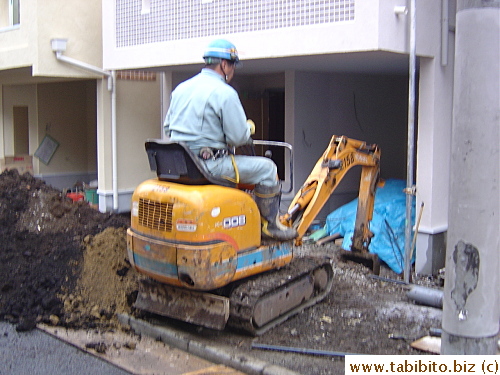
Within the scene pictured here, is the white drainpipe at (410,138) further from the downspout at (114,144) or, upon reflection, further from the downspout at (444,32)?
the downspout at (114,144)

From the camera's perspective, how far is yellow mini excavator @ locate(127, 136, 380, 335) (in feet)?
16.8

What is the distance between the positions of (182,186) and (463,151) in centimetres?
262

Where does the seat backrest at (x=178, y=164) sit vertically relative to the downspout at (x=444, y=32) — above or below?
below

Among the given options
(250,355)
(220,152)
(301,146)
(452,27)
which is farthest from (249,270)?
(301,146)

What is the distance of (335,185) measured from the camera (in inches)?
273

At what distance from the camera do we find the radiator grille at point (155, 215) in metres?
5.22

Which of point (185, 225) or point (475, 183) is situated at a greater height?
point (475, 183)

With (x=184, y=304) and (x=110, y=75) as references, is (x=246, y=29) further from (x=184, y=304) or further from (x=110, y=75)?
(x=110, y=75)

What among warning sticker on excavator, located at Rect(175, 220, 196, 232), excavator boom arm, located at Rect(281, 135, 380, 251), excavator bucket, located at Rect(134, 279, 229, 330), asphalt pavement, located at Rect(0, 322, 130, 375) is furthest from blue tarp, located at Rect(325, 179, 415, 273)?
asphalt pavement, located at Rect(0, 322, 130, 375)

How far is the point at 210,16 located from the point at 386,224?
3.79 m

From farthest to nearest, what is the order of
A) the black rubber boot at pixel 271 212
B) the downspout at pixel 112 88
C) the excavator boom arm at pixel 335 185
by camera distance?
the downspout at pixel 112 88, the excavator boom arm at pixel 335 185, the black rubber boot at pixel 271 212

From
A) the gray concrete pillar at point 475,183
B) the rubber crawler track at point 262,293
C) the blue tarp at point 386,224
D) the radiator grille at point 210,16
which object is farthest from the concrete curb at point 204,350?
the radiator grille at point 210,16

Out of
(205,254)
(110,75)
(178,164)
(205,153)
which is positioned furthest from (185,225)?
(110,75)

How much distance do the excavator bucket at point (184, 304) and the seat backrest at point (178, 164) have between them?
3.33ft
